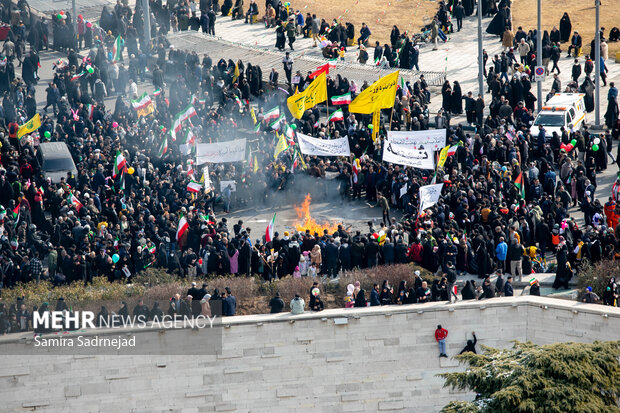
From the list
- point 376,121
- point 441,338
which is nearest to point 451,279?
point 441,338

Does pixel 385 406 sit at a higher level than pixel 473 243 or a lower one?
lower

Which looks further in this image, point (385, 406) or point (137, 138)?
point (137, 138)

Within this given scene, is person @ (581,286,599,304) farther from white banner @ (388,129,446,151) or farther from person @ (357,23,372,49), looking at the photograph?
person @ (357,23,372,49)

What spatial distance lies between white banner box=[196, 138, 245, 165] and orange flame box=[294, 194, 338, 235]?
218cm

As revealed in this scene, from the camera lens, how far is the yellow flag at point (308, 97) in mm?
39469

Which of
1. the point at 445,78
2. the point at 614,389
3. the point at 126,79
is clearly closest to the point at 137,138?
the point at 126,79

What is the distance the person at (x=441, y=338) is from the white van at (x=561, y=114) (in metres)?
11.4

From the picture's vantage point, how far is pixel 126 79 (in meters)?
49.6

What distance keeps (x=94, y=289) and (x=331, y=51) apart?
20593mm

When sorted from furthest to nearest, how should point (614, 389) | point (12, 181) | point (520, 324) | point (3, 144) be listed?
point (3, 144) → point (12, 181) → point (520, 324) → point (614, 389)

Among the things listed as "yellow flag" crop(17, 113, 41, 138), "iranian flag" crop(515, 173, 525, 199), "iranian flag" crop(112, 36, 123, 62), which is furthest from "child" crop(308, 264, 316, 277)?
"iranian flag" crop(112, 36, 123, 62)

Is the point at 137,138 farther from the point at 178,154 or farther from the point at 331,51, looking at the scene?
the point at 331,51

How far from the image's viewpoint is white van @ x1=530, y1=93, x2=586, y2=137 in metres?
40.2

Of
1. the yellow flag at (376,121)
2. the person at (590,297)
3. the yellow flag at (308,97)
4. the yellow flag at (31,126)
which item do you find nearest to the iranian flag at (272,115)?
the yellow flag at (308,97)
